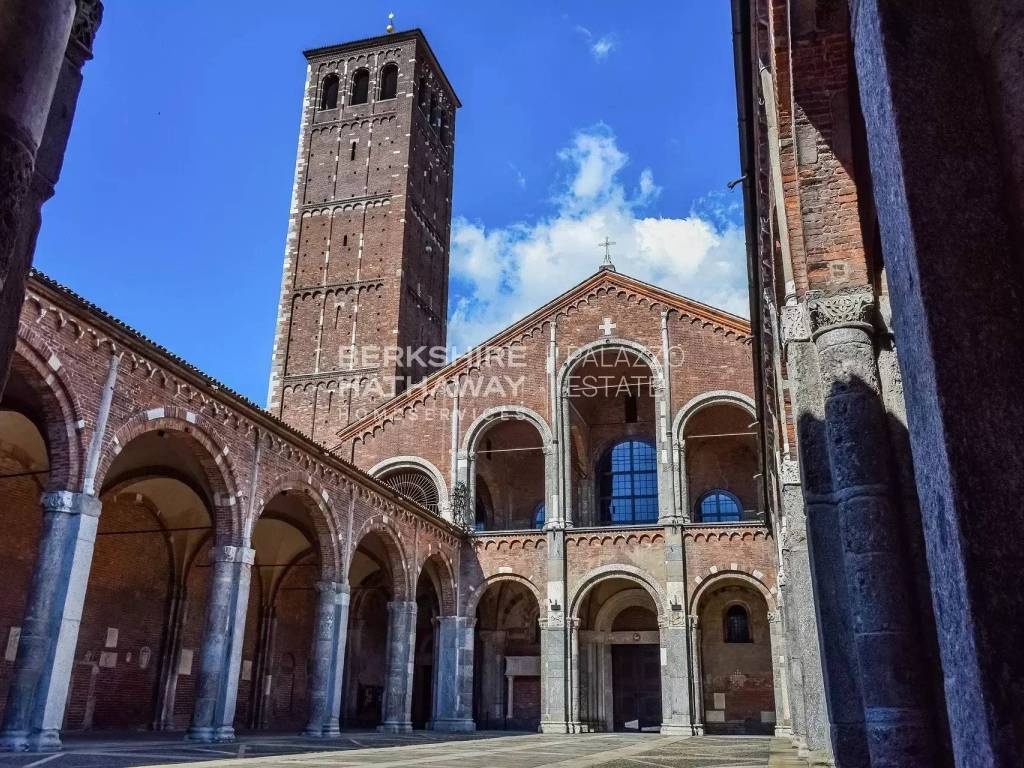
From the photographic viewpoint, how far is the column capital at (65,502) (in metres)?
10.3

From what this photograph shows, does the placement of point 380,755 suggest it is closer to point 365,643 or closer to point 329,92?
point 365,643

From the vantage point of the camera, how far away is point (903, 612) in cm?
434

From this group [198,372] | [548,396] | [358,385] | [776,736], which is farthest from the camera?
[358,385]

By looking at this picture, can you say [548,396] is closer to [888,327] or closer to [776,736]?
[776,736]

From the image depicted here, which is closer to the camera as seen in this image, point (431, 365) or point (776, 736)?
point (776, 736)

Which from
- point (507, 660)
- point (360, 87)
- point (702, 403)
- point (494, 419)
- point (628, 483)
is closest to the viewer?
point (702, 403)

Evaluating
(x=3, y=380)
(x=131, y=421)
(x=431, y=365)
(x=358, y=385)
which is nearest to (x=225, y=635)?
(x=131, y=421)

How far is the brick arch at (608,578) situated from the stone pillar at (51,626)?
13.2m

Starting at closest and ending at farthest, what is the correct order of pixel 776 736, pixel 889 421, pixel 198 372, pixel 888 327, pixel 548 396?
pixel 889 421 < pixel 888 327 < pixel 198 372 < pixel 776 736 < pixel 548 396

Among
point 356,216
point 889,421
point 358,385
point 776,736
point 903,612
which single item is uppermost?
point 356,216

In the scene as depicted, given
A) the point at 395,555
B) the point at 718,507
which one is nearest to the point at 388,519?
the point at 395,555

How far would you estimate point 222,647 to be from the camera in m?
13.1

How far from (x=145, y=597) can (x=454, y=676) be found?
7.42m

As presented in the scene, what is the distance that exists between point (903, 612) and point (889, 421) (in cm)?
105
